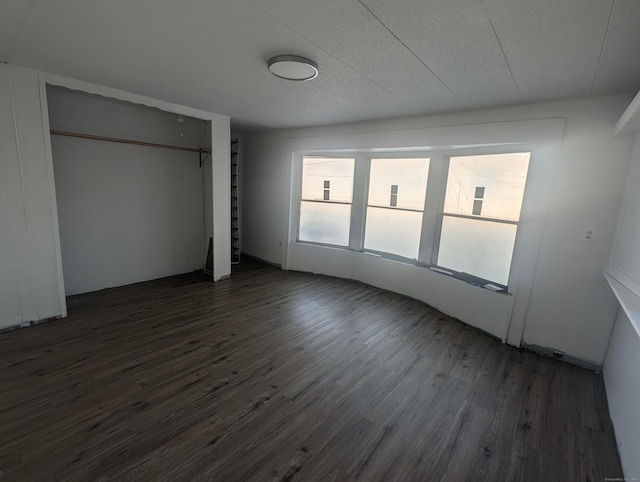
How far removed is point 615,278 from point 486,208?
1.39 m

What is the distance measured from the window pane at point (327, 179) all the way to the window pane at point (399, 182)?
0.43 meters

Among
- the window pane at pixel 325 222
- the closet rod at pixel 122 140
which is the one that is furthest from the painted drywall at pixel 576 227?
the closet rod at pixel 122 140

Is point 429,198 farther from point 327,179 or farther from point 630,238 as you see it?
point 630,238

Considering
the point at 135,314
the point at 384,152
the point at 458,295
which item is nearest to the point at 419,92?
the point at 384,152

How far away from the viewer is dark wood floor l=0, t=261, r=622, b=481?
167cm

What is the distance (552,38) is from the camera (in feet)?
5.55

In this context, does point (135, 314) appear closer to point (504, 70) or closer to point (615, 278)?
point (504, 70)

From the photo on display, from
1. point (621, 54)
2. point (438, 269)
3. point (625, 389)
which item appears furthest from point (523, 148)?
point (625, 389)

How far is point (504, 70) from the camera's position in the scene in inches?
85.4

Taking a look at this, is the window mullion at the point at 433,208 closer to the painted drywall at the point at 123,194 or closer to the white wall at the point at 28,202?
the painted drywall at the point at 123,194

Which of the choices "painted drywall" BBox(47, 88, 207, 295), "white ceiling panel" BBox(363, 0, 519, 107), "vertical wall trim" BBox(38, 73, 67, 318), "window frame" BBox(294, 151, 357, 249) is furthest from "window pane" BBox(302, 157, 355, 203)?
"vertical wall trim" BBox(38, 73, 67, 318)

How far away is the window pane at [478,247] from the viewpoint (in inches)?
130

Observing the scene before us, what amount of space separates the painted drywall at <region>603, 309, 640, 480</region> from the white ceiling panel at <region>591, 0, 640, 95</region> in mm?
1637

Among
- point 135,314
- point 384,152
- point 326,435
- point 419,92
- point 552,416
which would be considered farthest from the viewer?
point 384,152
